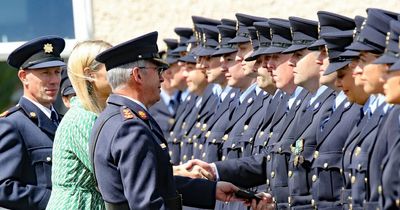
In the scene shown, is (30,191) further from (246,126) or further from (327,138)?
(246,126)

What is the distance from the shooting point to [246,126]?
1139 centimetres

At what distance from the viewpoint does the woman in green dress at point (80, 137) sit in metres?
8.26

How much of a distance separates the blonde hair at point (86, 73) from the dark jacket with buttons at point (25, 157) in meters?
0.95

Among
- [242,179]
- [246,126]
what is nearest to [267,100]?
[246,126]

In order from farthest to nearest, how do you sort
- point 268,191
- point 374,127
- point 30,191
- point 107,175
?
1. point 268,191
2. point 30,191
3. point 374,127
4. point 107,175

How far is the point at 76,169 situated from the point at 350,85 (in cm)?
181

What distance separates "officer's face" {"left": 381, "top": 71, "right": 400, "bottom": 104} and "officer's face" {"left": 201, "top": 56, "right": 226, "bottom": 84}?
5.08 meters

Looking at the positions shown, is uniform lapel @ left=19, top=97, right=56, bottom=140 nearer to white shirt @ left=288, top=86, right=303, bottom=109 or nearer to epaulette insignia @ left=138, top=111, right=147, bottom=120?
epaulette insignia @ left=138, top=111, right=147, bottom=120

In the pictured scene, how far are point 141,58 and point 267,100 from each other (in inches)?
136

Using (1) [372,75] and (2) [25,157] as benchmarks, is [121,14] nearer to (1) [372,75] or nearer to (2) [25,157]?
(2) [25,157]

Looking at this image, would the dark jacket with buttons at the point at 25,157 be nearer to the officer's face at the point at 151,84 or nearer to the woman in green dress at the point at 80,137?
the woman in green dress at the point at 80,137

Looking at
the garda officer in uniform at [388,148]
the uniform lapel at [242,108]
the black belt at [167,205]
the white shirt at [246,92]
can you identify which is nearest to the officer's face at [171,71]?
the white shirt at [246,92]

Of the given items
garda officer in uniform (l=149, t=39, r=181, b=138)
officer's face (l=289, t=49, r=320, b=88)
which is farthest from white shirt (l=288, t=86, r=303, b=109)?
garda officer in uniform (l=149, t=39, r=181, b=138)

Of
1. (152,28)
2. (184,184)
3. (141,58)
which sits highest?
(141,58)
